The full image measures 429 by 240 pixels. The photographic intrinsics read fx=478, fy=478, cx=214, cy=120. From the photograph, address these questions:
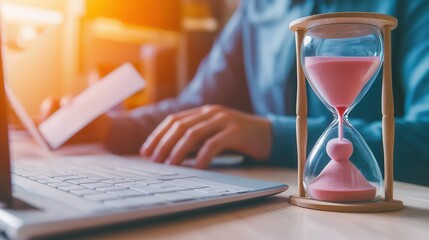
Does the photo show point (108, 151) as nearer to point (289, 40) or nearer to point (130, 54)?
point (289, 40)

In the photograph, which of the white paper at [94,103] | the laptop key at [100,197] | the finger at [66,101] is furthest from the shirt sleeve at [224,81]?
the laptop key at [100,197]

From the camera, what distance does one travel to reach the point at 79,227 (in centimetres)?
32

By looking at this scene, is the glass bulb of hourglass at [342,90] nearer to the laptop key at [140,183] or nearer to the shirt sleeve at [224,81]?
the laptop key at [140,183]

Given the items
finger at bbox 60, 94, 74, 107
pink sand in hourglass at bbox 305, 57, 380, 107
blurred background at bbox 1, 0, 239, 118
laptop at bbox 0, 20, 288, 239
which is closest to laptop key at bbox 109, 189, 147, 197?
laptop at bbox 0, 20, 288, 239

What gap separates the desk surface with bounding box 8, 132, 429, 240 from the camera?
0.36m

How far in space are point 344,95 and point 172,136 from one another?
39 centimetres

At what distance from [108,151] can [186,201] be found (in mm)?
723

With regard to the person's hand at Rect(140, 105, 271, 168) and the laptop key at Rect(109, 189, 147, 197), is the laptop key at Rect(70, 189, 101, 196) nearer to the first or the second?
the laptop key at Rect(109, 189, 147, 197)

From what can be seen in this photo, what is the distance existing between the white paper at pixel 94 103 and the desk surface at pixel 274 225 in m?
0.43

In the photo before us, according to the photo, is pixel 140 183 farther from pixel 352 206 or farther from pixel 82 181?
pixel 352 206

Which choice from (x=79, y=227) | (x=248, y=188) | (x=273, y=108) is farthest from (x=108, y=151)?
(x=79, y=227)

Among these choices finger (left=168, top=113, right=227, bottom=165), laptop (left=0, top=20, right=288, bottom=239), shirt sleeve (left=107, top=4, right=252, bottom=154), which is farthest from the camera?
shirt sleeve (left=107, top=4, right=252, bottom=154)

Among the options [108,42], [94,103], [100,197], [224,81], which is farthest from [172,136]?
[108,42]

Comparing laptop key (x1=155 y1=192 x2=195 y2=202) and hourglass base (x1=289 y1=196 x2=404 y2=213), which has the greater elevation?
laptop key (x1=155 y1=192 x2=195 y2=202)
